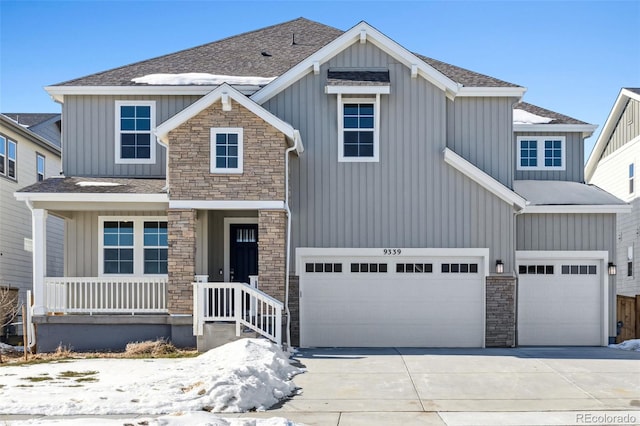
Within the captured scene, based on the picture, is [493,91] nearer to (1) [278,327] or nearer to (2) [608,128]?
(1) [278,327]

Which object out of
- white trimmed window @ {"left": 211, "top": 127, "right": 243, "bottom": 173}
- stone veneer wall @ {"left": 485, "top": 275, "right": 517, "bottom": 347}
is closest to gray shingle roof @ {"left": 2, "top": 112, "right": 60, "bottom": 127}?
white trimmed window @ {"left": 211, "top": 127, "right": 243, "bottom": 173}

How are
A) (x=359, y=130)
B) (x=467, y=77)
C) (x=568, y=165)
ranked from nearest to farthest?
1. (x=359, y=130)
2. (x=467, y=77)
3. (x=568, y=165)

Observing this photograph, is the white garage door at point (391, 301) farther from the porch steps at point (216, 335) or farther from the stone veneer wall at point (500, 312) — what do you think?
the porch steps at point (216, 335)

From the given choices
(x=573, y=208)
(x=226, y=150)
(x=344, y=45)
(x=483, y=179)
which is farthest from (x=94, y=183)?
(x=573, y=208)

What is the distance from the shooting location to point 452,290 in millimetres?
16125

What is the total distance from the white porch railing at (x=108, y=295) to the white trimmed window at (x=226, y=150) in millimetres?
2893

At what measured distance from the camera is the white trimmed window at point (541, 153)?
1919 cm

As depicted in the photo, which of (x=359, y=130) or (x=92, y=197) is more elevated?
(x=359, y=130)

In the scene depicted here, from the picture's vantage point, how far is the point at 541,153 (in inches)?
758

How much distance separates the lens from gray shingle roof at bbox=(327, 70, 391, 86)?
16.0m

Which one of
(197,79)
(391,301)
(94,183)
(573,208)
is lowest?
(391,301)

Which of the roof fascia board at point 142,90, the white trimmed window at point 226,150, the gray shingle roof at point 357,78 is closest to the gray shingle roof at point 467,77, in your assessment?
the gray shingle roof at point 357,78

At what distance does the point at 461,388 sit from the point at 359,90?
25.4 feet

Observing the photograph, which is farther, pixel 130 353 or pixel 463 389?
pixel 130 353
